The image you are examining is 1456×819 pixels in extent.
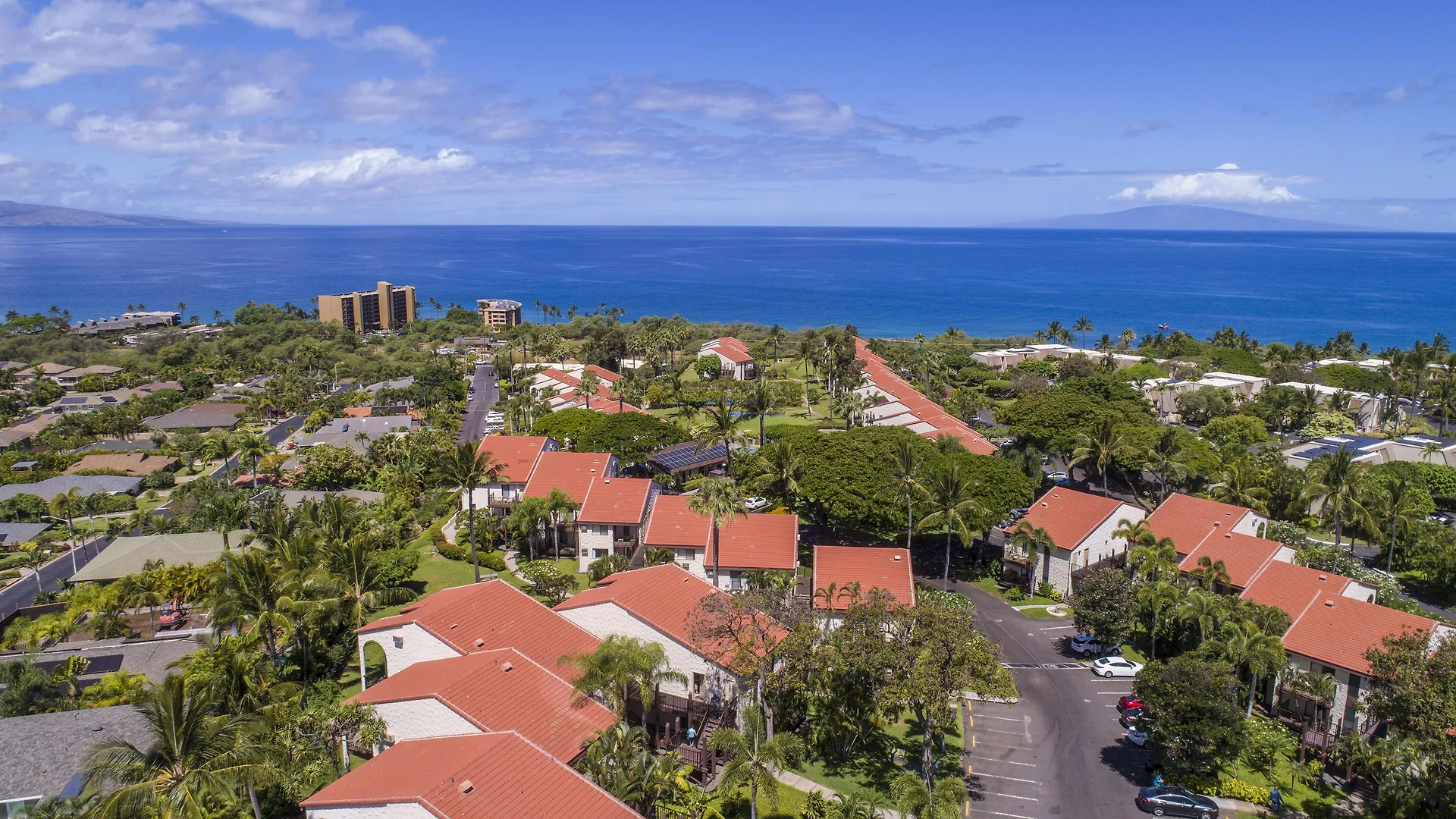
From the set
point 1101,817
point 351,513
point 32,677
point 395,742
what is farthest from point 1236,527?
point 32,677

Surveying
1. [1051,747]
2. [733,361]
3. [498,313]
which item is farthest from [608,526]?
[498,313]

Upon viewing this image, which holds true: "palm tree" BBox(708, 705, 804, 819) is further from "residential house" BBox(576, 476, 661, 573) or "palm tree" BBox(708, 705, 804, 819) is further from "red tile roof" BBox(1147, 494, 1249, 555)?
"red tile roof" BBox(1147, 494, 1249, 555)

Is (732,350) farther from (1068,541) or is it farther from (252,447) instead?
(1068,541)

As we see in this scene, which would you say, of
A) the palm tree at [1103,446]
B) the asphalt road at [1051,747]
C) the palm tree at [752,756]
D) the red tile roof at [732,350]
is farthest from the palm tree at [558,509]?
the red tile roof at [732,350]

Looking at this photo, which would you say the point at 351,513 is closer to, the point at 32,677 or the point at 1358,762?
the point at 32,677

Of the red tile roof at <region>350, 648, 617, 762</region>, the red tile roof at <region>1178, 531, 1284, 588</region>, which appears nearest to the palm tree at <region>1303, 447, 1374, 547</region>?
the red tile roof at <region>1178, 531, 1284, 588</region>

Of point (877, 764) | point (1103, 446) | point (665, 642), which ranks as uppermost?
point (1103, 446)
